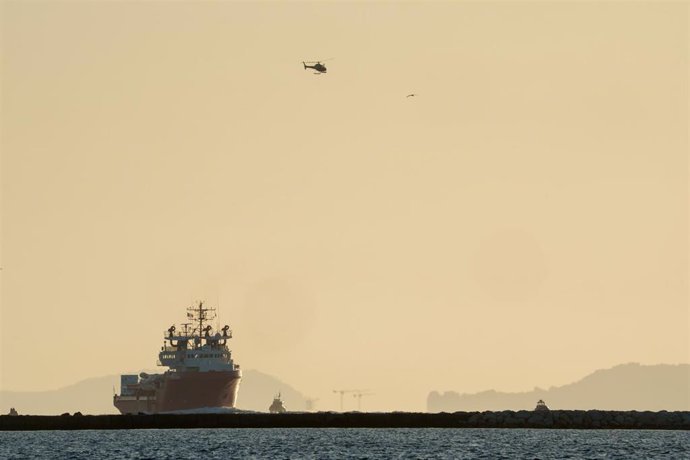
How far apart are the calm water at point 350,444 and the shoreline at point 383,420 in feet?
5.73

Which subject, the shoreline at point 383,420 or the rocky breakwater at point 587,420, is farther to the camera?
the shoreline at point 383,420

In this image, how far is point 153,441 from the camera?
475 ft

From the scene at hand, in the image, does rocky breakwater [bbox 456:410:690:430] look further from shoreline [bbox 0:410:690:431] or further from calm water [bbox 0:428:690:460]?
calm water [bbox 0:428:690:460]

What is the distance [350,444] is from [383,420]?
43.0 meters

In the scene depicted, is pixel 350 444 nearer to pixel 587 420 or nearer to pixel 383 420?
pixel 383 420

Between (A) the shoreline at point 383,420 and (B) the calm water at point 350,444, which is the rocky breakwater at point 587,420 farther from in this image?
(B) the calm water at point 350,444

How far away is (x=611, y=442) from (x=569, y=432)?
27.5 meters

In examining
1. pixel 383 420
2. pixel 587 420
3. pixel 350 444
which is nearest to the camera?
pixel 350 444

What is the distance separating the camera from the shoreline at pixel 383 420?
6727 inches

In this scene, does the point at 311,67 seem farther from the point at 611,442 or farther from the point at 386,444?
the point at 611,442

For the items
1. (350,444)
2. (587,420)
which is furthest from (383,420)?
(350,444)

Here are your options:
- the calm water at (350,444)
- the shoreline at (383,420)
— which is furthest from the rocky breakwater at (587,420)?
the calm water at (350,444)

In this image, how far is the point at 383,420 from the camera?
17775 centimetres

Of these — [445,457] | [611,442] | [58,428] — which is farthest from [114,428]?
[445,457]
